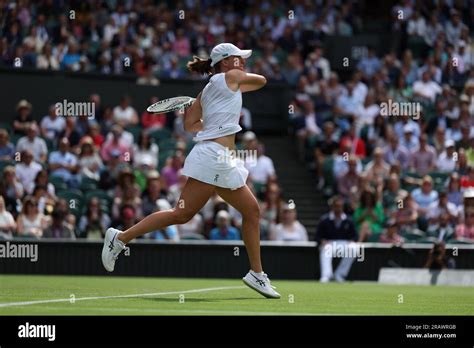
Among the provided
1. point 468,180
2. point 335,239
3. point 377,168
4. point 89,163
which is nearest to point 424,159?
point 377,168

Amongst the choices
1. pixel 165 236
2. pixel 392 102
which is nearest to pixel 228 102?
pixel 165 236

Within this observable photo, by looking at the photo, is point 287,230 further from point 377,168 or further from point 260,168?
point 377,168

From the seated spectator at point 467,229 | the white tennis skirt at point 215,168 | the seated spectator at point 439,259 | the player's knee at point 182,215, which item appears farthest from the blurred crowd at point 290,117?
the white tennis skirt at point 215,168

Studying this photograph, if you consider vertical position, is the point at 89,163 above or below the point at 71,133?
below

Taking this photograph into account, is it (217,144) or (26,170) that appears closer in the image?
(217,144)

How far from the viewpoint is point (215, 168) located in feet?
36.1

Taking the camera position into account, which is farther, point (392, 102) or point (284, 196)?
point (392, 102)

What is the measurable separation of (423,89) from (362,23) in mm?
5294

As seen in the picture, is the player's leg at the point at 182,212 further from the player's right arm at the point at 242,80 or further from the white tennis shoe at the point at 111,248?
the player's right arm at the point at 242,80


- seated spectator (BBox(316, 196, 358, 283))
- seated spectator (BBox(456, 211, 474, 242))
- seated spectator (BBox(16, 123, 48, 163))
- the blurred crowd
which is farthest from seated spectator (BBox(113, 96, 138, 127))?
seated spectator (BBox(456, 211, 474, 242))

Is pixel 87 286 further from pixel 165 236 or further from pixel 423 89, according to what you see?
pixel 423 89

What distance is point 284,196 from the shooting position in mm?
23125

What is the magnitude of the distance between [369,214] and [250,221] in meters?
9.70

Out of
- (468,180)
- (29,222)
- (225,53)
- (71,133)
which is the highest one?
(71,133)
